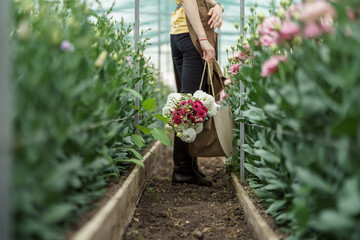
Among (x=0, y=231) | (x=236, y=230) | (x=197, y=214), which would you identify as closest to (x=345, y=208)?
(x=0, y=231)

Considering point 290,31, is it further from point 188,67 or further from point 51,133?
point 188,67

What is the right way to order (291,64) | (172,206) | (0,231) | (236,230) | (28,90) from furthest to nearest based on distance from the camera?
(172,206), (236,230), (291,64), (28,90), (0,231)

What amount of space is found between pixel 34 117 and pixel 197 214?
1.48 metres

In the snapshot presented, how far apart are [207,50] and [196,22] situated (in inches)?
8.7

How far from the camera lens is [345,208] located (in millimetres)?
948

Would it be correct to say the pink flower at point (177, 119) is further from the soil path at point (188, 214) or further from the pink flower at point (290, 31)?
the pink flower at point (290, 31)

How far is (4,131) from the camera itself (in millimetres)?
892

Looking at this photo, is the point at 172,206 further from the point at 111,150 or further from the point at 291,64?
the point at 291,64

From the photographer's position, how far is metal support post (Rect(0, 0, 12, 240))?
0.87 meters

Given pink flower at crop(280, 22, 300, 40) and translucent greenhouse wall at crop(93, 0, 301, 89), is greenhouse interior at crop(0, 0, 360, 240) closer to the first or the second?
pink flower at crop(280, 22, 300, 40)

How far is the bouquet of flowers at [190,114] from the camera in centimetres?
258

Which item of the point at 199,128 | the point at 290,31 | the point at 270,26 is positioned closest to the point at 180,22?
the point at 199,128

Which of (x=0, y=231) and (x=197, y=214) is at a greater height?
(x=0, y=231)

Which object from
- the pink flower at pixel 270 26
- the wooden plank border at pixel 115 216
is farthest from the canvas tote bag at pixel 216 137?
the pink flower at pixel 270 26
